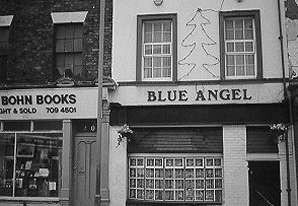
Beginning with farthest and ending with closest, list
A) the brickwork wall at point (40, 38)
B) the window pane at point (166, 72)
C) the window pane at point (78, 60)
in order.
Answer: the window pane at point (78, 60) → the brickwork wall at point (40, 38) → the window pane at point (166, 72)

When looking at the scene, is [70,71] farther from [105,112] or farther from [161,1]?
[161,1]

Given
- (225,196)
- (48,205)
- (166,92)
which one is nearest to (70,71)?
(166,92)

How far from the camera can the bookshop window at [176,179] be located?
43.0ft

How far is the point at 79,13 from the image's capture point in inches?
561

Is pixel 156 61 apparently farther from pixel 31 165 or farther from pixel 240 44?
pixel 31 165

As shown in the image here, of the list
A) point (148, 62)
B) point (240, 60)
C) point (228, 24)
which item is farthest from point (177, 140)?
point (228, 24)

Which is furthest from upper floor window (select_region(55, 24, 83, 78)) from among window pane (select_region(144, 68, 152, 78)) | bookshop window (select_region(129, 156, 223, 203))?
bookshop window (select_region(129, 156, 223, 203))

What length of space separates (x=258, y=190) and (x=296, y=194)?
1022 millimetres

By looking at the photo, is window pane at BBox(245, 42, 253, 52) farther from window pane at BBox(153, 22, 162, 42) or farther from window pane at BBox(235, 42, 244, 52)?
window pane at BBox(153, 22, 162, 42)

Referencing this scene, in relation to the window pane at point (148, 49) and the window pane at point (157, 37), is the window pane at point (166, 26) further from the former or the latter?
the window pane at point (148, 49)

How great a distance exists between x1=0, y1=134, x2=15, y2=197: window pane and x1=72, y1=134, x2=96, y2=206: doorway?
78.6 inches

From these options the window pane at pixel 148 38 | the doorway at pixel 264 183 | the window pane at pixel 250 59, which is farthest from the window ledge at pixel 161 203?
the window pane at pixel 148 38

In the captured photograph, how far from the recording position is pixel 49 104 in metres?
13.9

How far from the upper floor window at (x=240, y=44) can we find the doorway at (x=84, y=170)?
450cm
